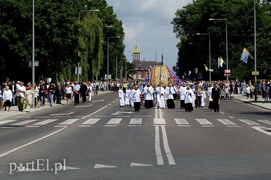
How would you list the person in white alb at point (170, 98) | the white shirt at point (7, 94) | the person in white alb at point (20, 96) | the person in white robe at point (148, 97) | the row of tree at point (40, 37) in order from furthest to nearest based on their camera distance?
the row of tree at point (40, 37) < the person in white robe at point (148, 97) < the person in white alb at point (170, 98) < the person in white alb at point (20, 96) < the white shirt at point (7, 94)

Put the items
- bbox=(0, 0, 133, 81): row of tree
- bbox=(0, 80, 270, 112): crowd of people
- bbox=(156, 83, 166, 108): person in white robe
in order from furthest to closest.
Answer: bbox=(0, 0, 133, 81): row of tree
bbox=(156, 83, 166, 108): person in white robe
bbox=(0, 80, 270, 112): crowd of people

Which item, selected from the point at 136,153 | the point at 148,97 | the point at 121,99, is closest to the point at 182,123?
the point at 136,153

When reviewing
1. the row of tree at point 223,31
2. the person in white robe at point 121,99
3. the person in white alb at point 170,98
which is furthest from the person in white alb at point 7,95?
the row of tree at point 223,31

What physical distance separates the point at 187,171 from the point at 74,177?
2084 mm

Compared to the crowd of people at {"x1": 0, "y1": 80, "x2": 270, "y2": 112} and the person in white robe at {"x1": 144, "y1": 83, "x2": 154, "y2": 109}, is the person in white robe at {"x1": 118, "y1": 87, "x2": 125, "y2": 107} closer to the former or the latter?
the crowd of people at {"x1": 0, "y1": 80, "x2": 270, "y2": 112}

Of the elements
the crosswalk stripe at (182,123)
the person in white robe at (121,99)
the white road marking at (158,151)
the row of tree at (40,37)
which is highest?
the row of tree at (40,37)

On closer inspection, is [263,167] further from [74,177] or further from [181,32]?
[181,32]

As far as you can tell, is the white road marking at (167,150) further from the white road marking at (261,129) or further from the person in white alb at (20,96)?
the person in white alb at (20,96)

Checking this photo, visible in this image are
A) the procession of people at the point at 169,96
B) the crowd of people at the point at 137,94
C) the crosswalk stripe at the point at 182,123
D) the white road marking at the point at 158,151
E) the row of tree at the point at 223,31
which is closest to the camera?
the white road marking at the point at 158,151

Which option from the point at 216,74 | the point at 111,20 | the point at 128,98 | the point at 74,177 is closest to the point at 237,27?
the point at 216,74

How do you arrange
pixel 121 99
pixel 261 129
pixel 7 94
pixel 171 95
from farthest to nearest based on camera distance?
1. pixel 121 99
2. pixel 171 95
3. pixel 7 94
4. pixel 261 129

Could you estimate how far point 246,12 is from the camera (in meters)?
88.5

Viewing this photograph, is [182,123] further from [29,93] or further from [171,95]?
[171,95]

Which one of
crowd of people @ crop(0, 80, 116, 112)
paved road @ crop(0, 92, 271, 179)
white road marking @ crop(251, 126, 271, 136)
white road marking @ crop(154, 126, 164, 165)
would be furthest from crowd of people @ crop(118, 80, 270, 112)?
white road marking @ crop(154, 126, 164, 165)
